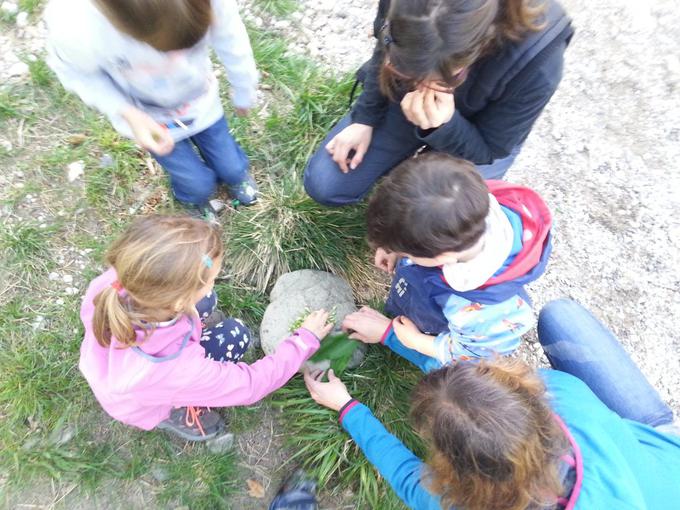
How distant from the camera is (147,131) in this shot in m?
1.83

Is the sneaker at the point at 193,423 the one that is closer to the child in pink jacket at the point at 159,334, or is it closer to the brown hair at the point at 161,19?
the child in pink jacket at the point at 159,334

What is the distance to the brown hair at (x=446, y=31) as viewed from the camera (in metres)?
1.29

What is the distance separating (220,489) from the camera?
6.98 ft

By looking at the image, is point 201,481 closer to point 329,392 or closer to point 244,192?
point 329,392

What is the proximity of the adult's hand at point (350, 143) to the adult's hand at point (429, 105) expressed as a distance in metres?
0.62

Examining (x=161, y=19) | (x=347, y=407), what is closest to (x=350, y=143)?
(x=161, y=19)

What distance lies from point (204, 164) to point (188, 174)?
166 millimetres

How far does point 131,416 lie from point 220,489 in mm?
574

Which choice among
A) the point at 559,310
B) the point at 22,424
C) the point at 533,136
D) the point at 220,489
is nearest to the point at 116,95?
the point at 22,424

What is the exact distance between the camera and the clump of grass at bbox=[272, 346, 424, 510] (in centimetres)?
211

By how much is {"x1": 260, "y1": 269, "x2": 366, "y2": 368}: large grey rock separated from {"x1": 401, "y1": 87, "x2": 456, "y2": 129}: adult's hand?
38.2 inches

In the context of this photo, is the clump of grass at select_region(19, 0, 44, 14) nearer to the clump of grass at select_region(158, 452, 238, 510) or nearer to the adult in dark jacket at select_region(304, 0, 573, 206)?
the adult in dark jacket at select_region(304, 0, 573, 206)

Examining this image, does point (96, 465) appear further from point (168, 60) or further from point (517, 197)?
point (517, 197)

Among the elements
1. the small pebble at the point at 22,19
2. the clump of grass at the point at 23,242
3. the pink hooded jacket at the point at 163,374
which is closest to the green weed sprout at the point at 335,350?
the pink hooded jacket at the point at 163,374
